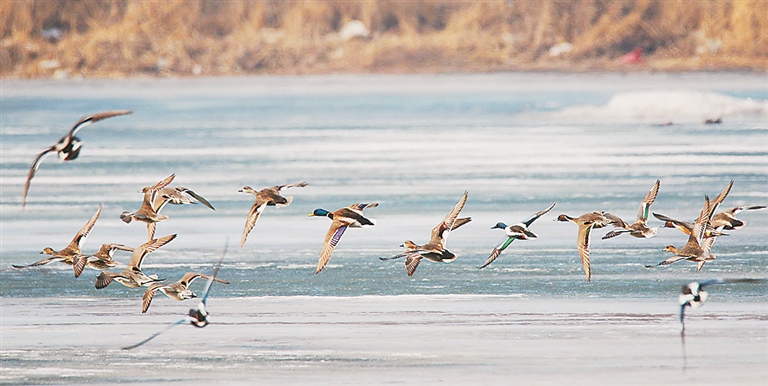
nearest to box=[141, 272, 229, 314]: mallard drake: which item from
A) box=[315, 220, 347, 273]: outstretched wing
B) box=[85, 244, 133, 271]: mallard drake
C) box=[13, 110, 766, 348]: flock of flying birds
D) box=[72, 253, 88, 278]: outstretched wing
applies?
box=[13, 110, 766, 348]: flock of flying birds

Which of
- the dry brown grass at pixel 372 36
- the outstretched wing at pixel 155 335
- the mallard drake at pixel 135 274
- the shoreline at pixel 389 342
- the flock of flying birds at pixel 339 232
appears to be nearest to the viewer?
the shoreline at pixel 389 342

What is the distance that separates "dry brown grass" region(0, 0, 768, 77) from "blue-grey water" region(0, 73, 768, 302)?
922 centimetres

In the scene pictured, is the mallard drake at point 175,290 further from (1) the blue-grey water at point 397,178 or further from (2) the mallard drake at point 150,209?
(1) the blue-grey water at point 397,178

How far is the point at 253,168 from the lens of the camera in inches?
521

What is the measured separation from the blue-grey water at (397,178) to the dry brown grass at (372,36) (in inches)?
363

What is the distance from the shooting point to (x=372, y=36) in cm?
3703

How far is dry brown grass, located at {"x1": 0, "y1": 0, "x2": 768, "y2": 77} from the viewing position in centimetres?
3375

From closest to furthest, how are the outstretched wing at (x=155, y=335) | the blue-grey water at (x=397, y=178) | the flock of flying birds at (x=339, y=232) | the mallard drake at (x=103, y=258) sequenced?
the outstretched wing at (x=155, y=335) → the flock of flying birds at (x=339, y=232) → the mallard drake at (x=103, y=258) → the blue-grey water at (x=397, y=178)

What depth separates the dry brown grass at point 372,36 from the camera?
33.8 meters

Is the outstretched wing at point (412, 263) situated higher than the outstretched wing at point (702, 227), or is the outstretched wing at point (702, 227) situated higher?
the outstretched wing at point (702, 227)

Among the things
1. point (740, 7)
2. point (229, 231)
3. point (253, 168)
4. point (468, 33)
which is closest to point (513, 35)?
point (468, 33)

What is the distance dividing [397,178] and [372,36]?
25.1 meters

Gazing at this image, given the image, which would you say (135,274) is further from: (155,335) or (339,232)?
(339,232)

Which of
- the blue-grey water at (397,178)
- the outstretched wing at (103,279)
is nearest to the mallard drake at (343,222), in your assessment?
the blue-grey water at (397,178)
